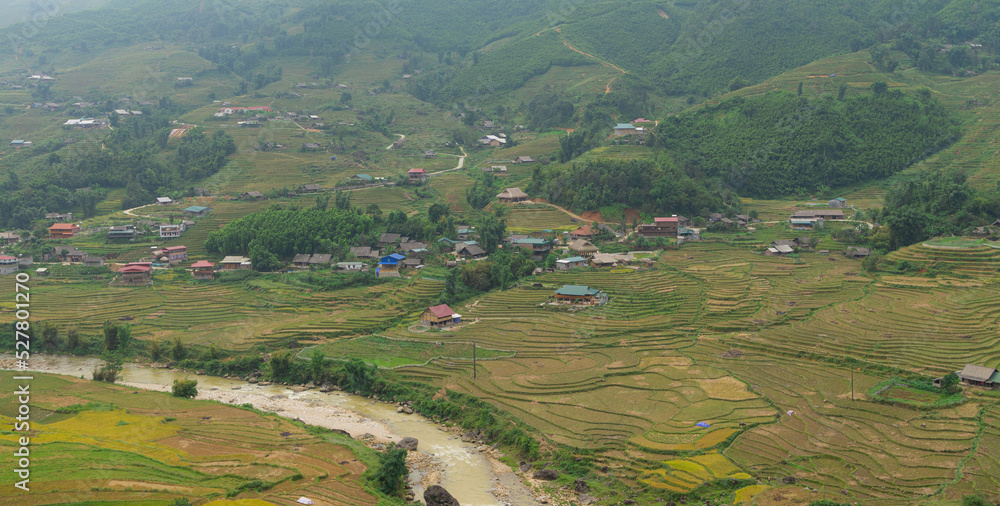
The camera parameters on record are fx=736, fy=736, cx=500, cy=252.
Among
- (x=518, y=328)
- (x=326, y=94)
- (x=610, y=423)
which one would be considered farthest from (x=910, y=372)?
(x=326, y=94)

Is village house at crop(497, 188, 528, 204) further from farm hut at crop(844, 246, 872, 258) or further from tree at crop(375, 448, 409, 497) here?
tree at crop(375, 448, 409, 497)

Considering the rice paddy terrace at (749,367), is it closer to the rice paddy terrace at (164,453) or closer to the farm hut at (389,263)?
the rice paddy terrace at (164,453)

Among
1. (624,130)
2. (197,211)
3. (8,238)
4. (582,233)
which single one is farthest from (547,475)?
(624,130)

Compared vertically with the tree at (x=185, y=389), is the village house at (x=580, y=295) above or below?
above

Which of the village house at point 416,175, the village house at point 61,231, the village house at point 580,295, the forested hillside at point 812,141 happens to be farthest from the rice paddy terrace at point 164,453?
the forested hillside at point 812,141

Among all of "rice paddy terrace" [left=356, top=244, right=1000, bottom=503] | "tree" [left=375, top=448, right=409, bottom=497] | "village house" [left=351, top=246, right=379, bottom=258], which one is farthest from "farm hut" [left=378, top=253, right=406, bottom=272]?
"tree" [left=375, top=448, right=409, bottom=497]

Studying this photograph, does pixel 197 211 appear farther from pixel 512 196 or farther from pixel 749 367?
pixel 749 367

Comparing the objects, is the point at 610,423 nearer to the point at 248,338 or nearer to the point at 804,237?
the point at 248,338
